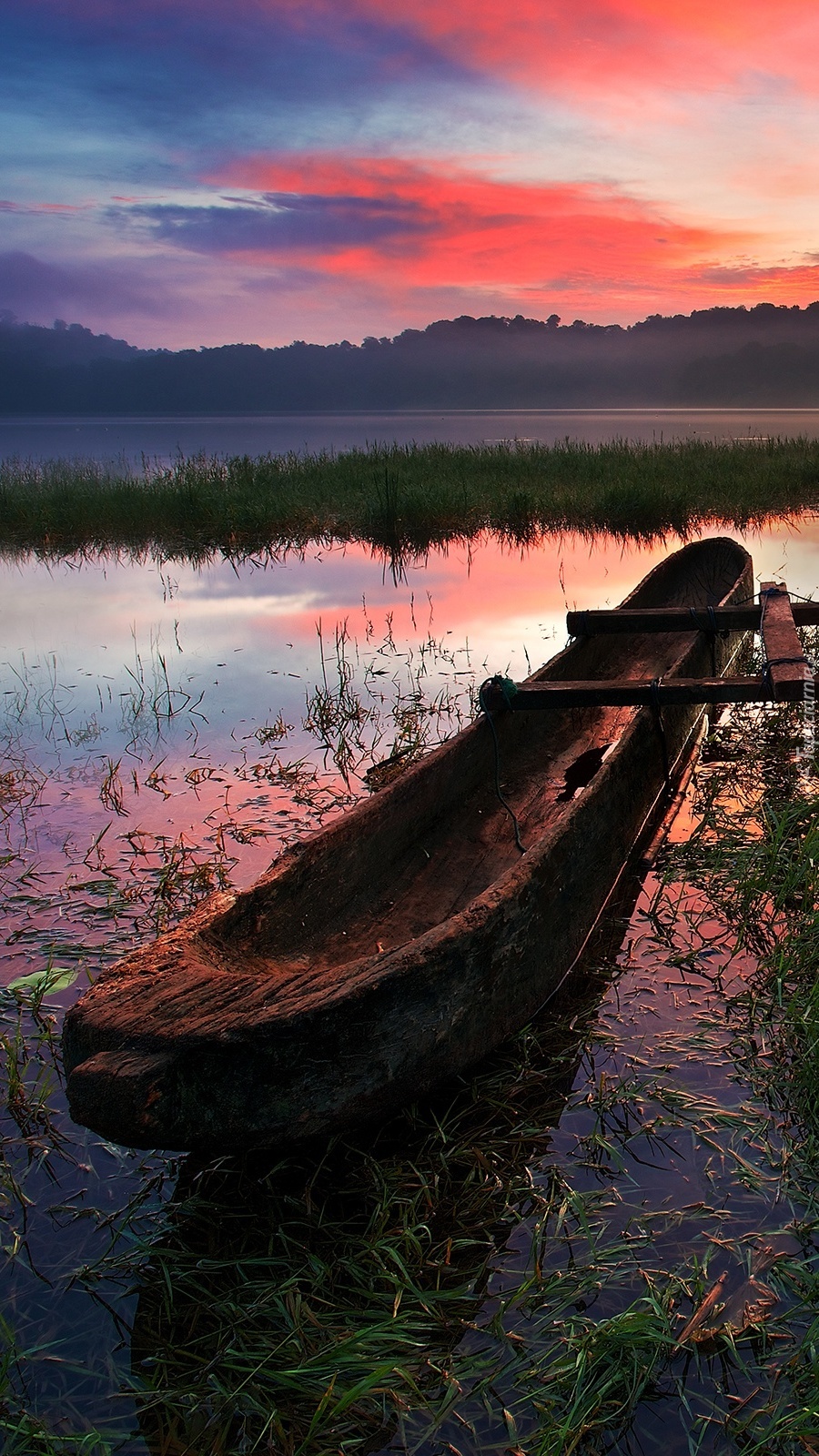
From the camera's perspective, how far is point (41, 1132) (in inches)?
111

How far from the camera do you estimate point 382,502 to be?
13.7 m

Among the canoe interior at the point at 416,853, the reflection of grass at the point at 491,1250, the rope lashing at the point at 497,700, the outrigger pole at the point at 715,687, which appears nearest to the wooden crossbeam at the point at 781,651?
the outrigger pole at the point at 715,687

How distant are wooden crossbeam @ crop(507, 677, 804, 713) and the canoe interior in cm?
37

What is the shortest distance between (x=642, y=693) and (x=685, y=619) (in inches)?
66.9

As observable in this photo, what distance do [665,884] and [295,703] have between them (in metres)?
3.50

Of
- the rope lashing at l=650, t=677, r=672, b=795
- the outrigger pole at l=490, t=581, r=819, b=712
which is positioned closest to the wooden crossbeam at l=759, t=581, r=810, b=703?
the outrigger pole at l=490, t=581, r=819, b=712

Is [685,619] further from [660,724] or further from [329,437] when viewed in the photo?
[329,437]

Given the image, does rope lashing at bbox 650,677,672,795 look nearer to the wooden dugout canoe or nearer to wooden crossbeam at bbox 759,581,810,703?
the wooden dugout canoe

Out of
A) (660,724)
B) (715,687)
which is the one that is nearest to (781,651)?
(715,687)

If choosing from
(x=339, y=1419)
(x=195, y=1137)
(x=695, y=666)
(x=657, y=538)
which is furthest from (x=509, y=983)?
(x=657, y=538)

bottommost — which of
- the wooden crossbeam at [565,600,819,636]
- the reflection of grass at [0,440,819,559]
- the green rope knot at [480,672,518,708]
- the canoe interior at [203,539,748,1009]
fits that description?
the canoe interior at [203,539,748,1009]

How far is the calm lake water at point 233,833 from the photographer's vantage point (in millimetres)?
2234

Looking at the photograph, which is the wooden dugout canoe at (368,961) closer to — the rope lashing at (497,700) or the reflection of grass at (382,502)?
the rope lashing at (497,700)

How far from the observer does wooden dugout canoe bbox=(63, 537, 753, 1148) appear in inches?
91.3
